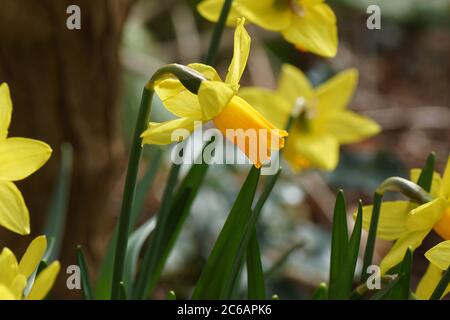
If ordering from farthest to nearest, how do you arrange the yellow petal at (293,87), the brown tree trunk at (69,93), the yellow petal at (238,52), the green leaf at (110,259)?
the yellow petal at (293,87) → the brown tree trunk at (69,93) → the green leaf at (110,259) → the yellow petal at (238,52)

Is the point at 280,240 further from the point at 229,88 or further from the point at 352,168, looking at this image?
the point at 229,88

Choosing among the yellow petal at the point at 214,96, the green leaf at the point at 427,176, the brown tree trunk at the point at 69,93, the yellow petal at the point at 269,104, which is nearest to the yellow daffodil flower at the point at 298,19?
the green leaf at the point at 427,176

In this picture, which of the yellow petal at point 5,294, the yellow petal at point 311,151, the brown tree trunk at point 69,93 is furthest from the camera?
the yellow petal at point 311,151

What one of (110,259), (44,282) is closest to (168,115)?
A: (110,259)

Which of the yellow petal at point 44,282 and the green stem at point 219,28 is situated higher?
the green stem at point 219,28

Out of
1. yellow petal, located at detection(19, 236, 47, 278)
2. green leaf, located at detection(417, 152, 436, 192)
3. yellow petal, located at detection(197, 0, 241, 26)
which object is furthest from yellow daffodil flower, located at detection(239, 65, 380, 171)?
yellow petal, located at detection(19, 236, 47, 278)

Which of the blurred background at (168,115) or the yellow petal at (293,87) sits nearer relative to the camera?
the blurred background at (168,115)

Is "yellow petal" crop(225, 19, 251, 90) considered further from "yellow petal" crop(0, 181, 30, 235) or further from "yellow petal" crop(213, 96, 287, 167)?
"yellow petal" crop(0, 181, 30, 235)

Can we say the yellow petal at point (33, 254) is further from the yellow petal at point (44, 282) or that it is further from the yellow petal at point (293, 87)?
the yellow petal at point (293, 87)
